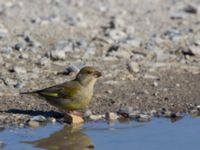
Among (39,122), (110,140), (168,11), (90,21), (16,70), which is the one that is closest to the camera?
(110,140)

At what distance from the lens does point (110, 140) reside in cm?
1031

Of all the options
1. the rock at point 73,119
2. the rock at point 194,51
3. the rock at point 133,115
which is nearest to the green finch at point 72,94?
the rock at point 73,119

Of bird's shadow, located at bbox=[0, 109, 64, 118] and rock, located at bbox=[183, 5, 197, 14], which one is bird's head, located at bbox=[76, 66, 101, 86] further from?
rock, located at bbox=[183, 5, 197, 14]

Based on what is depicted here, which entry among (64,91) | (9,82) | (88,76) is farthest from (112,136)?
(9,82)

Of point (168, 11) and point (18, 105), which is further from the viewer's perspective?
point (168, 11)

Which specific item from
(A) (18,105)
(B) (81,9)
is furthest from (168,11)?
(A) (18,105)

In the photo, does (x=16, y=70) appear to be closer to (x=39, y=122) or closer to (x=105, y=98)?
(x=105, y=98)

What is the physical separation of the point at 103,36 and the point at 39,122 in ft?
16.9

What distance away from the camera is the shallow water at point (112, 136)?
1008cm

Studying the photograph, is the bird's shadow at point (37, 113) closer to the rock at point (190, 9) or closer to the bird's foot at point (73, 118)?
the bird's foot at point (73, 118)

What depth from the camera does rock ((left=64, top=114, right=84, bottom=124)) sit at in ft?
36.2

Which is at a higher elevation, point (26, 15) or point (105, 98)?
point (26, 15)

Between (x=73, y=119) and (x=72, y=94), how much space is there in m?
0.38

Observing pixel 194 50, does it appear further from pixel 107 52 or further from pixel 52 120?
pixel 52 120
